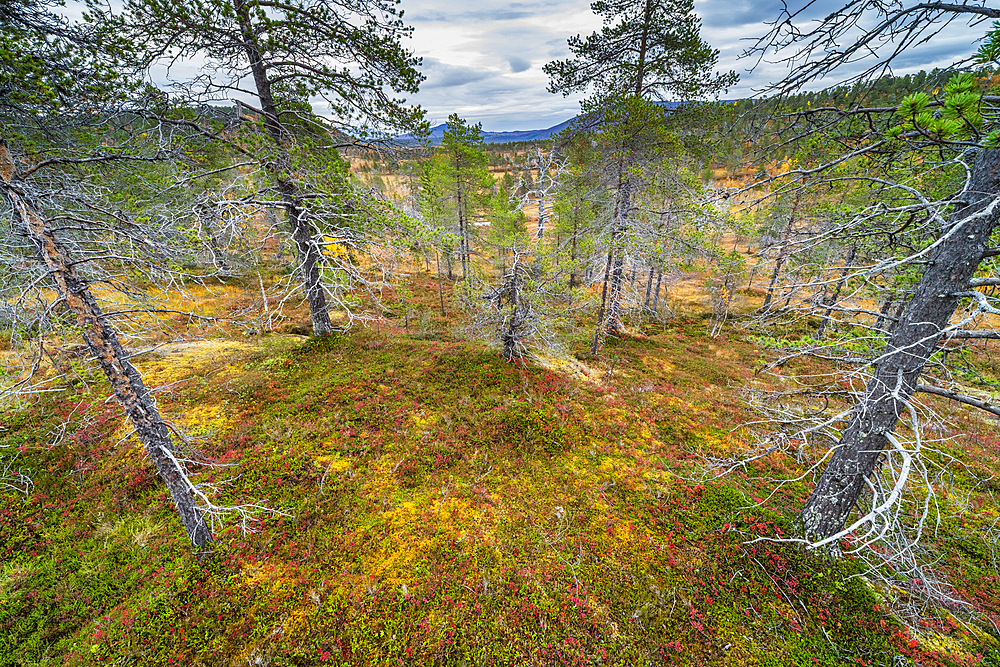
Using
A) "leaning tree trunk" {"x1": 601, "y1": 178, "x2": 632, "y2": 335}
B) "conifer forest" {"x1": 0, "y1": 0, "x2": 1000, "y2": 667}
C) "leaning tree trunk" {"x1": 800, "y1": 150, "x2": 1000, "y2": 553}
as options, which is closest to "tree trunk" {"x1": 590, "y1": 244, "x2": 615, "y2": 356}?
"leaning tree trunk" {"x1": 601, "y1": 178, "x2": 632, "y2": 335}

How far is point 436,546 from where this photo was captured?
19.2 feet

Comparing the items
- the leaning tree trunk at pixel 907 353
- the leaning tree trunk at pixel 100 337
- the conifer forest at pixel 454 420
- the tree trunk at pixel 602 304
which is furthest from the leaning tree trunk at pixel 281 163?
the tree trunk at pixel 602 304

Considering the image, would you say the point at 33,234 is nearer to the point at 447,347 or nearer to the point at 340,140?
the point at 340,140

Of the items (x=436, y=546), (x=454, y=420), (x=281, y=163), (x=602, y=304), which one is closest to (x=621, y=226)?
(x=602, y=304)

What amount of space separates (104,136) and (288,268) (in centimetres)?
1547

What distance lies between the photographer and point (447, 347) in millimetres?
13102

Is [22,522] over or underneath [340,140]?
underneath

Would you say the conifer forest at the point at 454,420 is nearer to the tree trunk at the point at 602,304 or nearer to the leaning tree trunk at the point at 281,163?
the leaning tree trunk at the point at 281,163

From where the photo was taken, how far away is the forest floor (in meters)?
4.61

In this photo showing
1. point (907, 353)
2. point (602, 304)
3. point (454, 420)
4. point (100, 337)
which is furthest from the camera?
point (602, 304)

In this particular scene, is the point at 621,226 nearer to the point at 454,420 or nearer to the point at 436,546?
the point at 454,420

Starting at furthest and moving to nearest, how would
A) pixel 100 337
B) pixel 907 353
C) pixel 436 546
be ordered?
pixel 436 546 → pixel 100 337 → pixel 907 353

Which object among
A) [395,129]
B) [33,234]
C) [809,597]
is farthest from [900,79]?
[33,234]

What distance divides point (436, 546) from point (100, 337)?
555 centimetres
